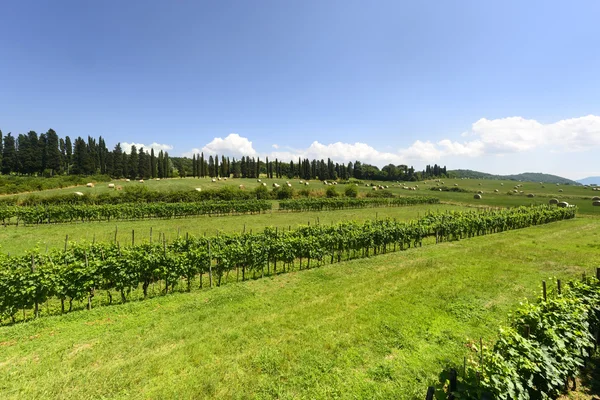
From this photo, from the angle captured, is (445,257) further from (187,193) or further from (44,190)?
(44,190)

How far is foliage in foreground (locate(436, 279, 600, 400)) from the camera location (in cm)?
433

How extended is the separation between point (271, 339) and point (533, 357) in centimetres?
659

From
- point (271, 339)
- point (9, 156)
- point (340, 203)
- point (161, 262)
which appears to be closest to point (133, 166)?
point (9, 156)

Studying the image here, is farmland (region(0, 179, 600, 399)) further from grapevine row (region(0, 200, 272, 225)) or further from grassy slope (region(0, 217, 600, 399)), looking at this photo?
grapevine row (region(0, 200, 272, 225))

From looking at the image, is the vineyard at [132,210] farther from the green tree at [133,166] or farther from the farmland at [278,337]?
the green tree at [133,166]

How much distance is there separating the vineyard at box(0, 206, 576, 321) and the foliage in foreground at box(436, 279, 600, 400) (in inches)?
456

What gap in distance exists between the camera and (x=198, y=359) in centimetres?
741

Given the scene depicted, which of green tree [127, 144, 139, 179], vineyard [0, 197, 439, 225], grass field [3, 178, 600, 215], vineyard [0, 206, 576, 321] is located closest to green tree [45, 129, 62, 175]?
green tree [127, 144, 139, 179]

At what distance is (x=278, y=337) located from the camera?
28.4ft

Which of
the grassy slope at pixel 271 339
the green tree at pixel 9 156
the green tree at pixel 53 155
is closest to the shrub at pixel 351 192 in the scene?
the grassy slope at pixel 271 339

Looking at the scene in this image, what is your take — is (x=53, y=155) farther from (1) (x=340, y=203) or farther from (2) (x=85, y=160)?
(1) (x=340, y=203)

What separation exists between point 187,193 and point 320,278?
43.6 metres

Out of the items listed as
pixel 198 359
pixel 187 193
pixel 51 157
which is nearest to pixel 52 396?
pixel 198 359

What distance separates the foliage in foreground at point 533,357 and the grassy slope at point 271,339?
231 centimetres
